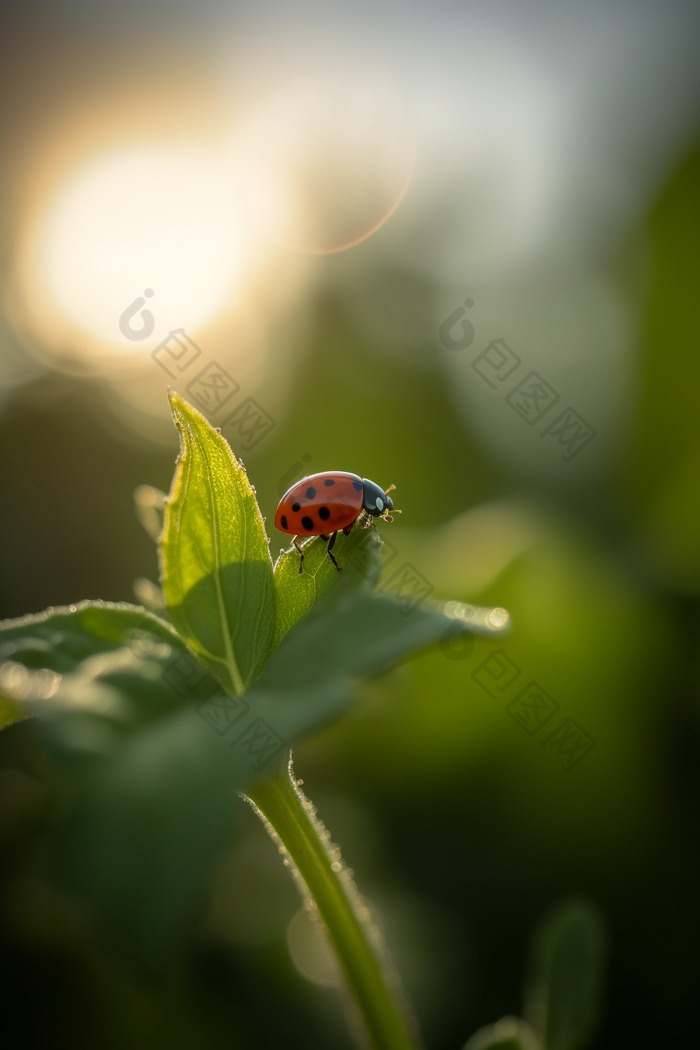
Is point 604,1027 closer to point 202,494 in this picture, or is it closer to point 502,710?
point 502,710

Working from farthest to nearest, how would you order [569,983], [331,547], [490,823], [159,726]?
[490,823], [569,983], [331,547], [159,726]

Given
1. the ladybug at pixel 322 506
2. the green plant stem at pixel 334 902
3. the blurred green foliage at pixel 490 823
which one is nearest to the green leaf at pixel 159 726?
the green plant stem at pixel 334 902

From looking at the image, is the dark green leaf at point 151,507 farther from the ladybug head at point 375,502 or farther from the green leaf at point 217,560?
the ladybug head at point 375,502

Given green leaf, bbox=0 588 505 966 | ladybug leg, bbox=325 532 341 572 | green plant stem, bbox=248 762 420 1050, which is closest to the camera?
green leaf, bbox=0 588 505 966

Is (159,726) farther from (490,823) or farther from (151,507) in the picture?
(490,823)

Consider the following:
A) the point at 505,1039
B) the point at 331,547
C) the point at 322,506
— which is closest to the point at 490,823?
the point at 505,1039

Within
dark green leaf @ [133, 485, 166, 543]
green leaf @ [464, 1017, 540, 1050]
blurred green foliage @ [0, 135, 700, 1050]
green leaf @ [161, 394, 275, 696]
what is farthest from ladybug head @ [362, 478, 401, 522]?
green leaf @ [464, 1017, 540, 1050]

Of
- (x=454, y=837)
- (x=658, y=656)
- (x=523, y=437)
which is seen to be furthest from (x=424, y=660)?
(x=523, y=437)

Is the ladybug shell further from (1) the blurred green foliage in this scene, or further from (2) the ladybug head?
(1) the blurred green foliage
